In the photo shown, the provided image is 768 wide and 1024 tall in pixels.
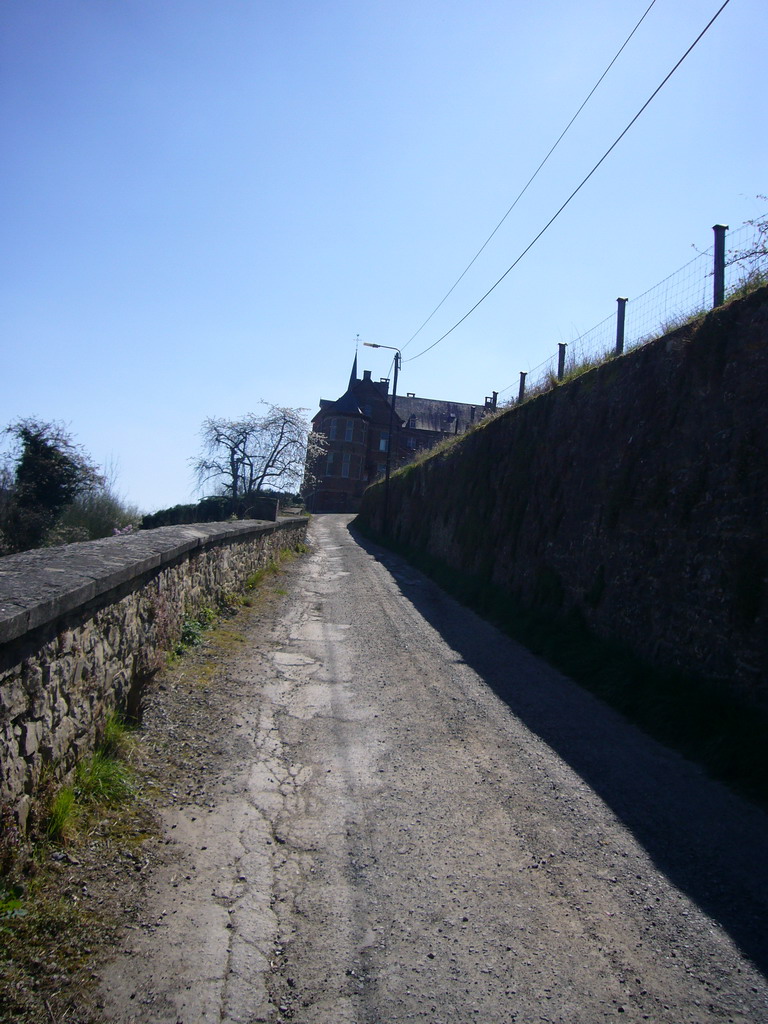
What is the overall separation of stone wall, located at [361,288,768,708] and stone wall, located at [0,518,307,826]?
4.92 meters

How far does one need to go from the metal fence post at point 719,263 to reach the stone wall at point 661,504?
0.59 meters

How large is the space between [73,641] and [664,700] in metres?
5.05

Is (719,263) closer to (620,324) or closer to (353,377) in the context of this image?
(620,324)

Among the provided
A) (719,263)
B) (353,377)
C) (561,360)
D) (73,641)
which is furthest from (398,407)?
(73,641)

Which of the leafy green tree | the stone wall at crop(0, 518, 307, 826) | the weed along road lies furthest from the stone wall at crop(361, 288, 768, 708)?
the leafy green tree

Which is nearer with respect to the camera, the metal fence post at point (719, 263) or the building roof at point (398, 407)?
the metal fence post at point (719, 263)

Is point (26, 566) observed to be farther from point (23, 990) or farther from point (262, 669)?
point (262, 669)

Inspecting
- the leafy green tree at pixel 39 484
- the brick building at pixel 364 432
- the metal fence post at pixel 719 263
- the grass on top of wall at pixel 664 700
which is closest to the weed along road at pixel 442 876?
the grass on top of wall at pixel 664 700

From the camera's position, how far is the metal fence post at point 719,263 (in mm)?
8144

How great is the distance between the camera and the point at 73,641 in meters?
3.86

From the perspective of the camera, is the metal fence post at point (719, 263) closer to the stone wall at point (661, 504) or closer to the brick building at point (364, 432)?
the stone wall at point (661, 504)

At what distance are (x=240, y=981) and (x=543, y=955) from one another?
1227 millimetres

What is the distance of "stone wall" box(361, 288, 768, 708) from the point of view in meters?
6.38

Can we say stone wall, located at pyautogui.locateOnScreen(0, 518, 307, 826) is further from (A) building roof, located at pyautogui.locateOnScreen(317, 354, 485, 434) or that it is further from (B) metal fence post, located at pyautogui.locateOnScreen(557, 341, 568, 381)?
(A) building roof, located at pyautogui.locateOnScreen(317, 354, 485, 434)
